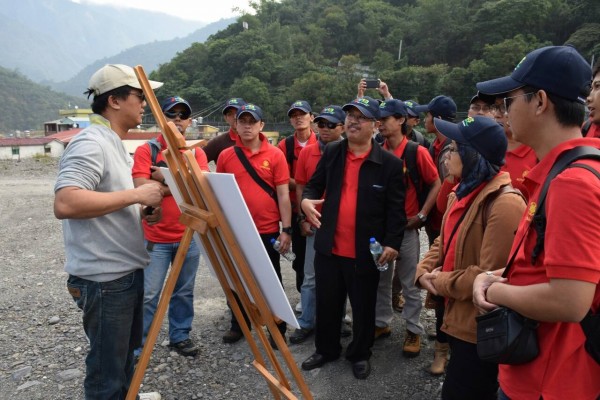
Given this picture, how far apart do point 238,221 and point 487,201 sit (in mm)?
1394

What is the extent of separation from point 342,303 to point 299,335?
2.49ft

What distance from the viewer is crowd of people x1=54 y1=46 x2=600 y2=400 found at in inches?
59.3

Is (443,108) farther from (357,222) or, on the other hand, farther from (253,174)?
(253,174)

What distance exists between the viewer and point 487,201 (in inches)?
92.4

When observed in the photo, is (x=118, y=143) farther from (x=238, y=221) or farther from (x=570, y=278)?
(x=570, y=278)

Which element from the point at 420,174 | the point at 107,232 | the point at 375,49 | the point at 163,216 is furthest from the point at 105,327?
the point at 375,49

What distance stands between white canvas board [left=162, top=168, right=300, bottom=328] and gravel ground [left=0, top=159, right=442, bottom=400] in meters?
1.64

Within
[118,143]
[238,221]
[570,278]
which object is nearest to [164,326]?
[118,143]

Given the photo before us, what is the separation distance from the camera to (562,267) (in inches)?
53.4

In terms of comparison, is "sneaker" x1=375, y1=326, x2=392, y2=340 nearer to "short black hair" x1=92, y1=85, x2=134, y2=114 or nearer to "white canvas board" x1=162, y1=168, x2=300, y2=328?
"white canvas board" x1=162, y1=168, x2=300, y2=328

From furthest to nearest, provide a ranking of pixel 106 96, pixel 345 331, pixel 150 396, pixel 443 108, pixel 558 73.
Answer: pixel 443 108
pixel 345 331
pixel 150 396
pixel 106 96
pixel 558 73

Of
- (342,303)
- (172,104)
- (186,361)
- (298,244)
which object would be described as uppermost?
(172,104)

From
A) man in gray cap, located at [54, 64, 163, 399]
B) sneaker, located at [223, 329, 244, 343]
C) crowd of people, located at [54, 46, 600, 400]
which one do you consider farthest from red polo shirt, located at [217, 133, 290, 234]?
man in gray cap, located at [54, 64, 163, 399]

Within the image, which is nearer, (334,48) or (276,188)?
(276,188)
